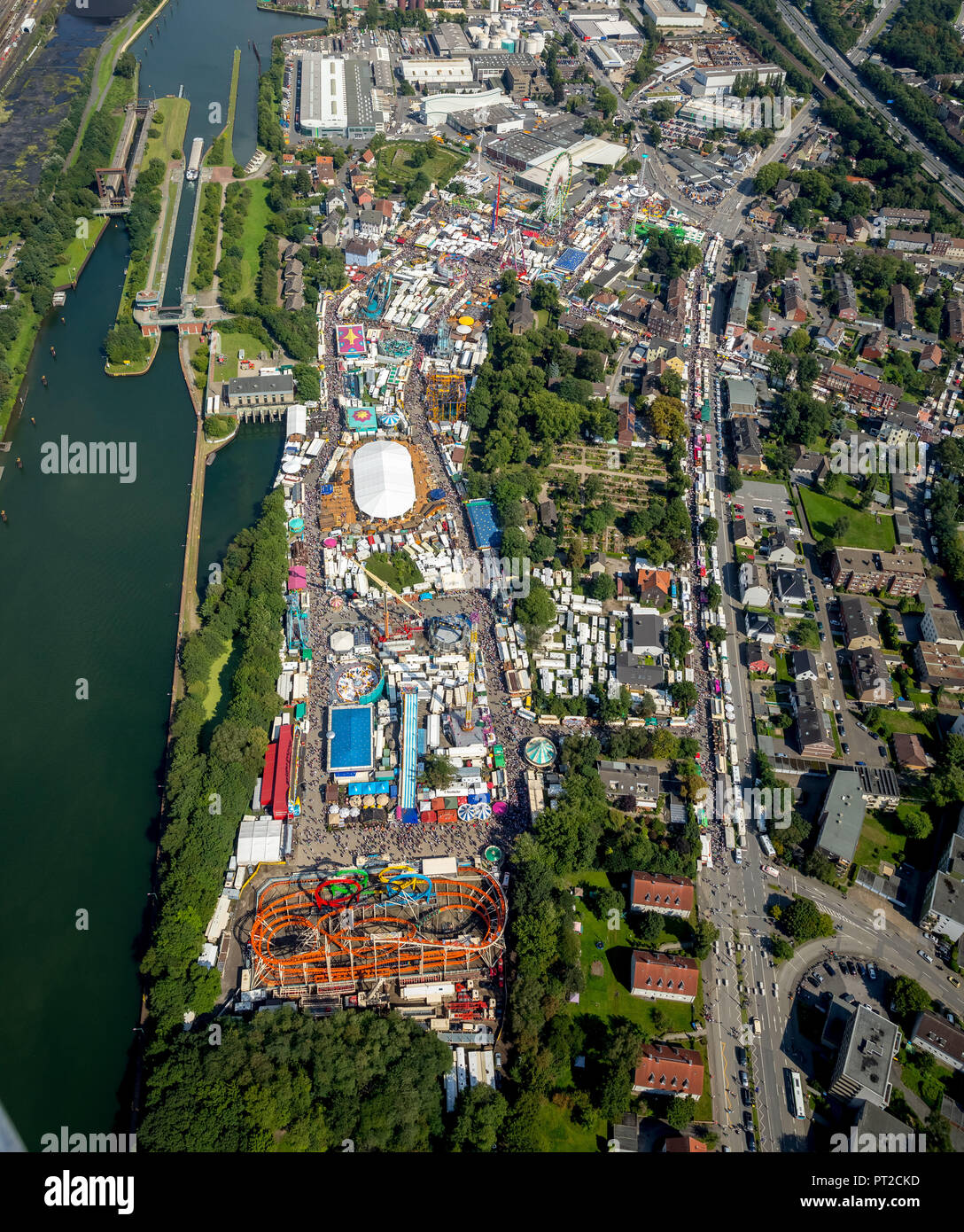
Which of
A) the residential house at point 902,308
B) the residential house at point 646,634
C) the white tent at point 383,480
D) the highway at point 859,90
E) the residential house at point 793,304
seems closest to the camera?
the residential house at point 646,634

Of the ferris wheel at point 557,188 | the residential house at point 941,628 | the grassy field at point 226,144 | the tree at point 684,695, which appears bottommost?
the tree at point 684,695

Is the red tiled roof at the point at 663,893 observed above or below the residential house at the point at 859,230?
below

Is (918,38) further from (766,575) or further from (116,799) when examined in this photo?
(116,799)

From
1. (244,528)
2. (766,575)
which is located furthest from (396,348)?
(766,575)

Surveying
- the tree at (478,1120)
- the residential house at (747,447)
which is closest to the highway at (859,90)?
the residential house at (747,447)

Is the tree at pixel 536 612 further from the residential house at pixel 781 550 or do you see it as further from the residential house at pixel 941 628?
the residential house at pixel 941 628

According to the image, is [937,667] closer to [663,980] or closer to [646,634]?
[646,634]
